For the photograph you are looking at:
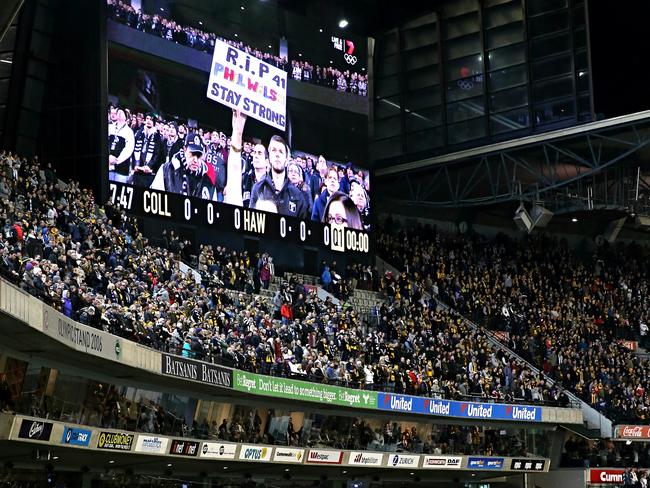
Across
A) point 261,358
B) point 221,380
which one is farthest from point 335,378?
point 221,380

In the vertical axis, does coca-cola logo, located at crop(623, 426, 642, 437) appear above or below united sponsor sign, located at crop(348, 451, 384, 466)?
above

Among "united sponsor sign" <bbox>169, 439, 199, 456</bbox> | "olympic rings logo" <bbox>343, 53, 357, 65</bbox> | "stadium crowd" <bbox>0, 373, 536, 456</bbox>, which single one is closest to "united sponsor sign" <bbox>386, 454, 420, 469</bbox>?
"stadium crowd" <bbox>0, 373, 536, 456</bbox>

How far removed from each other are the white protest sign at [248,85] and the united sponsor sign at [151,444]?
49.7 feet

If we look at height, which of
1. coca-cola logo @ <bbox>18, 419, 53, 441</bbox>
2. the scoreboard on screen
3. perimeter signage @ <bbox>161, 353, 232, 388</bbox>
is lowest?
coca-cola logo @ <bbox>18, 419, 53, 441</bbox>

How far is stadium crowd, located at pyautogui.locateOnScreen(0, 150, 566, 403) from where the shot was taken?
97.0ft

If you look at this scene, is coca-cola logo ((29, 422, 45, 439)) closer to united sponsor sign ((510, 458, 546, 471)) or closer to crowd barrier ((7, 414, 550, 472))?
crowd barrier ((7, 414, 550, 472))

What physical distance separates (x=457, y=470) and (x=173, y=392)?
1394cm

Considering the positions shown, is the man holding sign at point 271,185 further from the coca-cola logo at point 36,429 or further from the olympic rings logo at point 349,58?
the coca-cola logo at point 36,429

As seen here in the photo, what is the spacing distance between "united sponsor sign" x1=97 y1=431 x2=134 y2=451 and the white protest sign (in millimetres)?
16208

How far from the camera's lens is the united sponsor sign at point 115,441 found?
30.0 meters

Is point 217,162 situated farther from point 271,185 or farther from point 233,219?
point 271,185

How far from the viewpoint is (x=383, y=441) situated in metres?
42.4

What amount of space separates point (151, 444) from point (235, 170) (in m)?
14.4

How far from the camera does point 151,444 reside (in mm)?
32250
